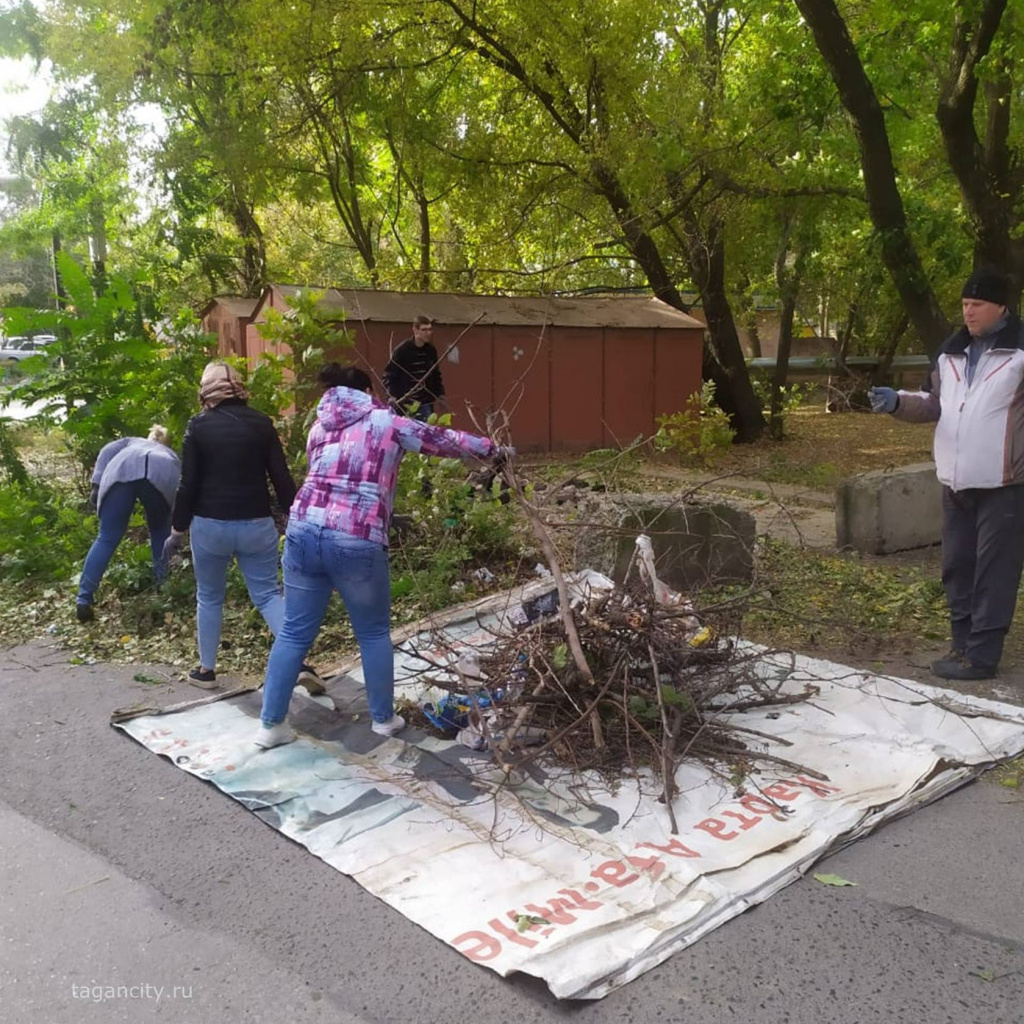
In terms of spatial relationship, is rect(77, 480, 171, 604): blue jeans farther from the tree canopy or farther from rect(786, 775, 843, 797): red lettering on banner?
the tree canopy

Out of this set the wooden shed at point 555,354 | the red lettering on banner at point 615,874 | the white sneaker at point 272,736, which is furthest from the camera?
the wooden shed at point 555,354

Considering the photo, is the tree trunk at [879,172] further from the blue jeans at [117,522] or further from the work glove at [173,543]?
the work glove at [173,543]

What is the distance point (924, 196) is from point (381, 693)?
17.0 m

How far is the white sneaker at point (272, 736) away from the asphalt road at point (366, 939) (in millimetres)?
417

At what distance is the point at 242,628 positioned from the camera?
6.33m

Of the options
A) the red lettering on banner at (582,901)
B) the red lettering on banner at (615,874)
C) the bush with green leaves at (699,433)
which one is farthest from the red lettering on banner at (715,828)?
the bush with green leaves at (699,433)

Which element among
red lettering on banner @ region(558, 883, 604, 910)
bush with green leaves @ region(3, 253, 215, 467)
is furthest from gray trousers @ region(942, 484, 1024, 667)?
bush with green leaves @ region(3, 253, 215, 467)

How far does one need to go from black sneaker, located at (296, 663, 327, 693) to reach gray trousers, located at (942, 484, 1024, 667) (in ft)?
11.3

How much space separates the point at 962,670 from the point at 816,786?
1.76 m

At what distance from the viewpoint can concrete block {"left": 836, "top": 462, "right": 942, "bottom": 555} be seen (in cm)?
792

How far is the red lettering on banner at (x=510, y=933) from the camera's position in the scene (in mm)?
2873

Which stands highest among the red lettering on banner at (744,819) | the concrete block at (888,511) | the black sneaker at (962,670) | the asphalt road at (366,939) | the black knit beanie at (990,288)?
the black knit beanie at (990,288)

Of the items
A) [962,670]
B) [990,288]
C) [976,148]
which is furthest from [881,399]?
[976,148]

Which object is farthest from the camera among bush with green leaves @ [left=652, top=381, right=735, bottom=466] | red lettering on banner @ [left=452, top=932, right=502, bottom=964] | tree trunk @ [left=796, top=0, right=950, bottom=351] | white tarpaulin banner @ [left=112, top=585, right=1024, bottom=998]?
bush with green leaves @ [left=652, top=381, right=735, bottom=466]
